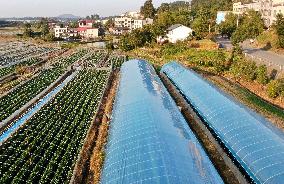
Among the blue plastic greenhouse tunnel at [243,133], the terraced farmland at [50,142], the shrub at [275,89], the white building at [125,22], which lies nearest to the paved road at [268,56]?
the shrub at [275,89]

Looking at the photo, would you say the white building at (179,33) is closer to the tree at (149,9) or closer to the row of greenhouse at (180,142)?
the row of greenhouse at (180,142)

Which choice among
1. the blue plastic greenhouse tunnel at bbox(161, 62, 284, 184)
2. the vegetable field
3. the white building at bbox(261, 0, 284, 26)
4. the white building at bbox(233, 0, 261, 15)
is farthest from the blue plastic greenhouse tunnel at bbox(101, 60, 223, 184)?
the white building at bbox(233, 0, 261, 15)

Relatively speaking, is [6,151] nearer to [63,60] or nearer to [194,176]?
[194,176]

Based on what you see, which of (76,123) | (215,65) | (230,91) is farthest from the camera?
(215,65)

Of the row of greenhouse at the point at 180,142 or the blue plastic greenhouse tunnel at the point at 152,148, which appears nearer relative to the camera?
the blue plastic greenhouse tunnel at the point at 152,148

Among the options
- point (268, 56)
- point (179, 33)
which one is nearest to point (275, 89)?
point (268, 56)

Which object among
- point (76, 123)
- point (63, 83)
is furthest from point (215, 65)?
point (76, 123)

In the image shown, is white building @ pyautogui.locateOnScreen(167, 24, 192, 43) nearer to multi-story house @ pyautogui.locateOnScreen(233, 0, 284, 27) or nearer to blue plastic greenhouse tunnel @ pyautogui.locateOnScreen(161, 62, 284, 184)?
multi-story house @ pyautogui.locateOnScreen(233, 0, 284, 27)

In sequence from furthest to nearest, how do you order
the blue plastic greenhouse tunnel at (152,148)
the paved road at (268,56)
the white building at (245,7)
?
the white building at (245,7), the paved road at (268,56), the blue plastic greenhouse tunnel at (152,148)
